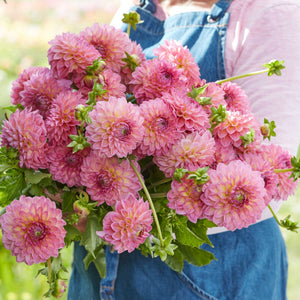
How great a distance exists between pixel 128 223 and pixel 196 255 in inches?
8.6

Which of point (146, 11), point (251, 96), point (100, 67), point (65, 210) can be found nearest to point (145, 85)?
point (100, 67)

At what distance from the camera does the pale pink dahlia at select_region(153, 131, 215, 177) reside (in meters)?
0.57

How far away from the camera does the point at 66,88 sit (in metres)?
0.64

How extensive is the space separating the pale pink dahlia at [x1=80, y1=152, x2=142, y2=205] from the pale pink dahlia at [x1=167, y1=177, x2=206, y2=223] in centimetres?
6

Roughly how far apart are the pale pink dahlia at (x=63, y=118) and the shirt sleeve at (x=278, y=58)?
416 millimetres

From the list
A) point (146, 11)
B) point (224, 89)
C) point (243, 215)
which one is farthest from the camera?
point (146, 11)

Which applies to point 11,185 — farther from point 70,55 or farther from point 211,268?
point 211,268

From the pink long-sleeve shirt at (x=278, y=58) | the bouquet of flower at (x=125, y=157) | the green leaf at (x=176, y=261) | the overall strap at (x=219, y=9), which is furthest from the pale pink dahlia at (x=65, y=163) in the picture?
the overall strap at (x=219, y=9)

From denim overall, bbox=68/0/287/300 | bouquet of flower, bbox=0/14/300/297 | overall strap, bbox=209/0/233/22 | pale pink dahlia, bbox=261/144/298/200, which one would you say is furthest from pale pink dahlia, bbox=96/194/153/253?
overall strap, bbox=209/0/233/22

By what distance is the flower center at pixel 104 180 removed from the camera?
23.0 inches

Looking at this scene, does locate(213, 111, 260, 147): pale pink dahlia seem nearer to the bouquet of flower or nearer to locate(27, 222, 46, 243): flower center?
the bouquet of flower

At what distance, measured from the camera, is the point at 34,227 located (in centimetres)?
56

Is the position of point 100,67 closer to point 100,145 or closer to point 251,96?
point 100,145

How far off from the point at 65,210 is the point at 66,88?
182mm
